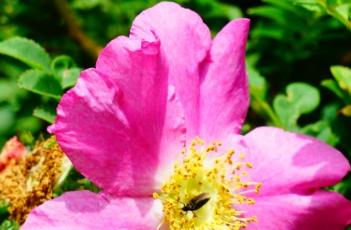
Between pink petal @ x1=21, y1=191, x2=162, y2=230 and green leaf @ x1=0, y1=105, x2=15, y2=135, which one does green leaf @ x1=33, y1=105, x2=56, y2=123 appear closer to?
pink petal @ x1=21, y1=191, x2=162, y2=230

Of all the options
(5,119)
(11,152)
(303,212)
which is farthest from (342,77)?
(5,119)

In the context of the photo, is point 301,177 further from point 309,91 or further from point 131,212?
point 309,91

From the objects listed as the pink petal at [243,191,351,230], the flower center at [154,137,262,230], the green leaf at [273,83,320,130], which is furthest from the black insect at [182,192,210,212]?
the green leaf at [273,83,320,130]

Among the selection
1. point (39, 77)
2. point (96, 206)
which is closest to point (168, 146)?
point (96, 206)

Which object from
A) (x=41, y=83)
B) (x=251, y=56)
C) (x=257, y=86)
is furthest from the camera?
(x=251, y=56)

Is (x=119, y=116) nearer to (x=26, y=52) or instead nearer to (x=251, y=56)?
(x=26, y=52)

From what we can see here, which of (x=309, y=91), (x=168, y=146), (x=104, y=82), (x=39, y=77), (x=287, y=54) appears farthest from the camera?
(x=287, y=54)
